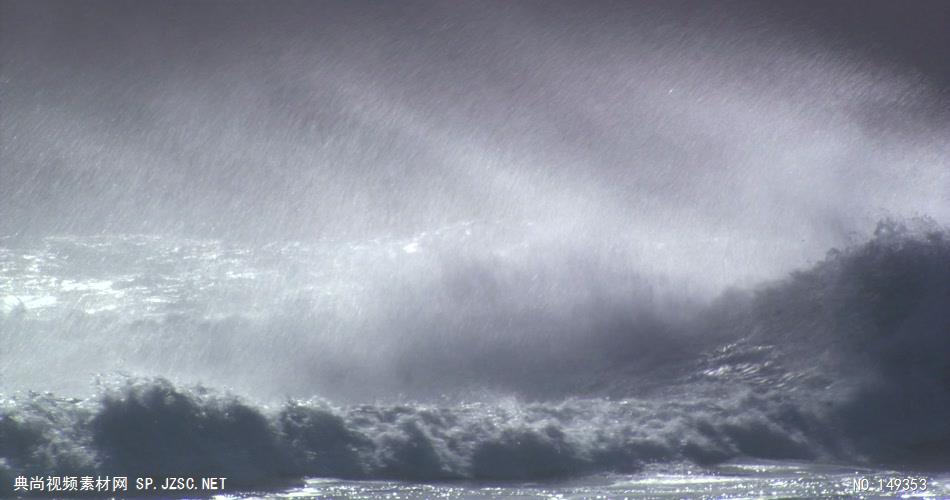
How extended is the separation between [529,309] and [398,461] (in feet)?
16.5

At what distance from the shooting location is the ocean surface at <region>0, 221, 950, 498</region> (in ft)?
35.2

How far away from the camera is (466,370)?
557 inches

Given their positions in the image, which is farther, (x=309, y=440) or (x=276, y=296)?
(x=276, y=296)

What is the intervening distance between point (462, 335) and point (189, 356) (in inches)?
131

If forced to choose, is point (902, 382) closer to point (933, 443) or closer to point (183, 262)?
point (933, 443)

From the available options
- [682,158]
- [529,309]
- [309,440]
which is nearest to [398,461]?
[309,440]

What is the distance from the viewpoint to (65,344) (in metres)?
14.9

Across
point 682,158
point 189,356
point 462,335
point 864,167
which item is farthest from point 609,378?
point 682,158

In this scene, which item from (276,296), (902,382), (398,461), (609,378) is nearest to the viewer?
(398,461)

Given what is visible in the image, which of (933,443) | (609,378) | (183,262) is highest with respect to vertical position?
(183,262)

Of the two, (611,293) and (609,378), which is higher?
(611,293)

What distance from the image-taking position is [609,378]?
45.3 ft

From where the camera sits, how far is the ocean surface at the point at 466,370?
10.7 m

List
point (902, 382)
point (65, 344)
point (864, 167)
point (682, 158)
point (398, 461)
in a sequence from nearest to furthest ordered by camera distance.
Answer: point (398, 461), point (902, 382), point (65, 344), point (864, 167), point (682, 158)
